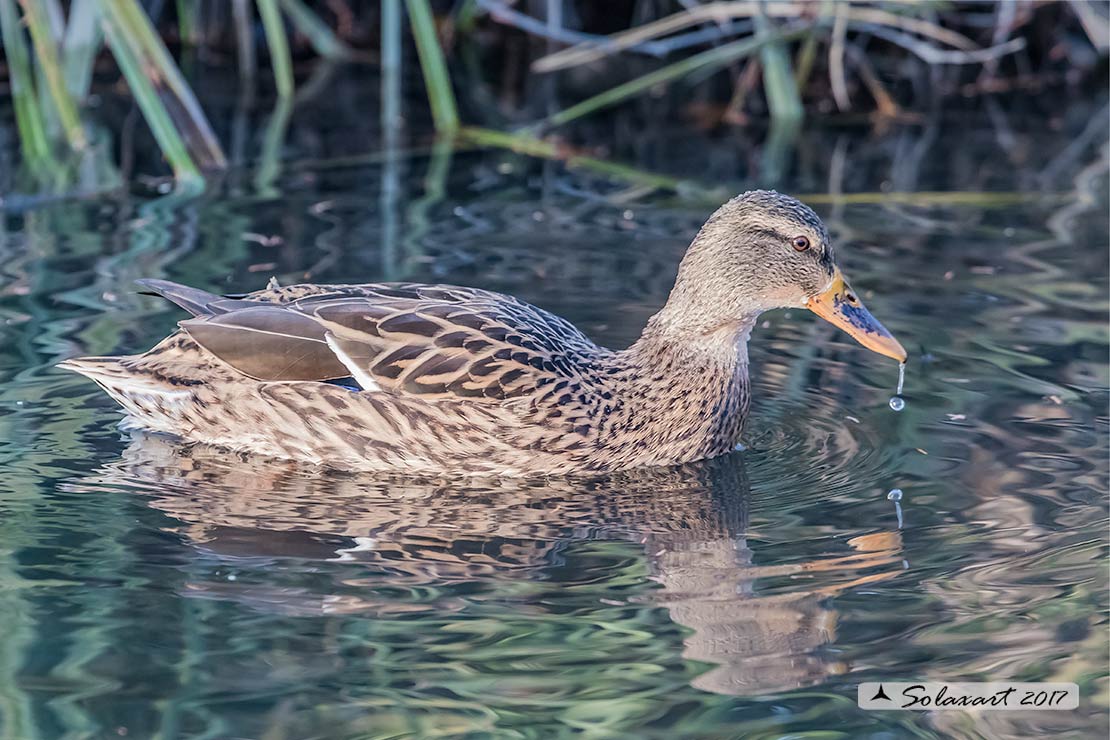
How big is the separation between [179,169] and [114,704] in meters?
5.59

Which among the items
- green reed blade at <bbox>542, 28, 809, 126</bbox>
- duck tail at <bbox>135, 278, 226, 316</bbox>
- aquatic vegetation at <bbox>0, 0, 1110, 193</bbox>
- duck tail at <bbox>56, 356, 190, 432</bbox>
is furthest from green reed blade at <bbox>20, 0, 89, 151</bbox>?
green reed blade at <bbox>542, 28, 809, 126</bbox>

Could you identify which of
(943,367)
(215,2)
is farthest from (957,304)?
(215,2)

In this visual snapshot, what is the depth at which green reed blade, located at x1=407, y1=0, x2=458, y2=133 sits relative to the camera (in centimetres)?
1105

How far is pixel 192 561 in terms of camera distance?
564 centimetres

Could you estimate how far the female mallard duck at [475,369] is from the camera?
657 centimetres

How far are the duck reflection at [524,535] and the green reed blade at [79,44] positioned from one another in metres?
4.22

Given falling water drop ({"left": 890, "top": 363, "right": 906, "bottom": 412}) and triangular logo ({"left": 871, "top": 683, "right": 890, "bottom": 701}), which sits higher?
falling water drop ({"left": 890, "top": 363, "right": 906, "bottom": 412})

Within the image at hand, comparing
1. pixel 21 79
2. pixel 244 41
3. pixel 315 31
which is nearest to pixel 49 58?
pixel 21 79

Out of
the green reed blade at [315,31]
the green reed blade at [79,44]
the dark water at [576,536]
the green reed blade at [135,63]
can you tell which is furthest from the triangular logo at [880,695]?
the green reed blade at [315,31]

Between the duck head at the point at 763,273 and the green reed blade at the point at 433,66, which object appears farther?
the green reed blade at the point at 433,66

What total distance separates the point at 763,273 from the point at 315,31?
7718 mm

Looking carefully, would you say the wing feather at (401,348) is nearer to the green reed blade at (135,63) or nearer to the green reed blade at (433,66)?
the green reed blade at (135,63)

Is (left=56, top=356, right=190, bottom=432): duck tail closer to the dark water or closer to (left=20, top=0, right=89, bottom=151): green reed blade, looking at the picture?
the dark water

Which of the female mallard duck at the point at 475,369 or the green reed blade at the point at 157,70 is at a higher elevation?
the green reed blade at the point at 157,70
